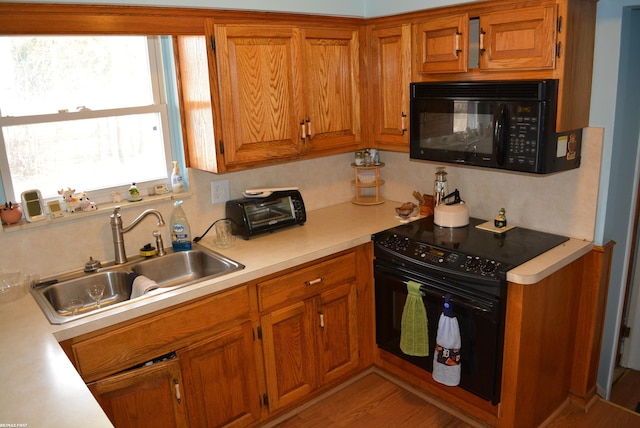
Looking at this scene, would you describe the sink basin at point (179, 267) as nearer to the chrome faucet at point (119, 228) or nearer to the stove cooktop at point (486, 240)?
the chrome faucet at point (119, 228)

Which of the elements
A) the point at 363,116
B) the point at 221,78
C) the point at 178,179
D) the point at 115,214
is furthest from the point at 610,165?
the point at 115,214

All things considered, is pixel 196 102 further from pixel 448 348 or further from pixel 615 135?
pixel 615 135

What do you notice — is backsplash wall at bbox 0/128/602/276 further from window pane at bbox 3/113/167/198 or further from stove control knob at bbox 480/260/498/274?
stove control knob at bbox 480/260/498/274

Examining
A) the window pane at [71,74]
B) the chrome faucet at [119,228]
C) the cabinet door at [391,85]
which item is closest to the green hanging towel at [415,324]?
the cabinet door at [391,85]

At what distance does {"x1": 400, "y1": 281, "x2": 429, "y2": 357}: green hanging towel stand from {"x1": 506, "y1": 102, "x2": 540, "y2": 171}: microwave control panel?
739 millimetres

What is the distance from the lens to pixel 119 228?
2355mm

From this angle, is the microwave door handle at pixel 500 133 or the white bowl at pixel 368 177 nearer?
the microwave door handle at pixel 500 133

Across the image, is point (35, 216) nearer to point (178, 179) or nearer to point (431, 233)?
point (178, 179)

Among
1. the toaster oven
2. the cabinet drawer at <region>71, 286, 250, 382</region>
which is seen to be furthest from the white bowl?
the cabinet drawer at <region>71, 286, 250, 382</region>

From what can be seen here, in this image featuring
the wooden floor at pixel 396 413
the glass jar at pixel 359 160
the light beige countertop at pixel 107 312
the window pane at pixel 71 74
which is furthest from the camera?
the glass jar at pixel 359 160

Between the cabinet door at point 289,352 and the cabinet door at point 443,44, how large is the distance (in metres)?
1.33

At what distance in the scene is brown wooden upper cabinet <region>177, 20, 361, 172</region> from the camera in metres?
2.33

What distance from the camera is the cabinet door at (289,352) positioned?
7.86 ft

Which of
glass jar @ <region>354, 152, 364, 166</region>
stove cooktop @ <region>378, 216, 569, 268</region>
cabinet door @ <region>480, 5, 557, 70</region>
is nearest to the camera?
cabinet door @ <region>480, 5, 557, 70</region>
